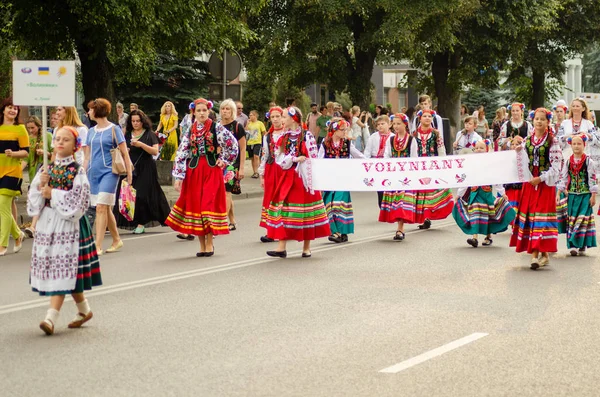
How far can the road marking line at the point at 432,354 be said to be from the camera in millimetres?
7703

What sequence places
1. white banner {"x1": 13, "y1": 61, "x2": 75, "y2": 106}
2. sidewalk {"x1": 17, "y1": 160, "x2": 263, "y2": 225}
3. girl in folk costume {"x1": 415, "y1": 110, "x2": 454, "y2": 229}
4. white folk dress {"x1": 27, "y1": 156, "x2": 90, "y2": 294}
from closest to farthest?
white folk dress {"x1": 27, "y1": 156, "x2": 90, "y2": 294}, white banner {"x1": 13, "y1": 61, "x2": 75, "y2": 106}, girl in folk costume {"x1": 415, "y1": 110, "x2": 454, "y2": 229}, sidewalk {"x1": 17, "y1": 160, "x2": 263, "y2": 225}

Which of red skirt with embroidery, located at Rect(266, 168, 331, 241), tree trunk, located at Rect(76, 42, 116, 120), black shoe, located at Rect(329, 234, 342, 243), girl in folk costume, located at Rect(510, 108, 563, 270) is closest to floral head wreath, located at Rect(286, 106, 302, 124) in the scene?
red skirt with embroidery, located at Rect(266, 168, 331, 241)

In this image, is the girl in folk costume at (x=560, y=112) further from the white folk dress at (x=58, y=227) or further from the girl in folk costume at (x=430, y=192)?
the white folk dress at (x=58, y=227)

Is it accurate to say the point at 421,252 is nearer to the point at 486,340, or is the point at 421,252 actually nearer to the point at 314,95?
the point at 486,340

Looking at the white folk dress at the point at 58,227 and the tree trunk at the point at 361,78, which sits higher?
the tree trunk at the point at 361,78

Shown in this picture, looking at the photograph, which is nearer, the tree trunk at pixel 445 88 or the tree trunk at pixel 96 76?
the tree trunk at pixel 96 76

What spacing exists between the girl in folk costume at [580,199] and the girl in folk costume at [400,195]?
2686 millimetres

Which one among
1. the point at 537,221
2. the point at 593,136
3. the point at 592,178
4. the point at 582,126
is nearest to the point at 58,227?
the point at 537,221

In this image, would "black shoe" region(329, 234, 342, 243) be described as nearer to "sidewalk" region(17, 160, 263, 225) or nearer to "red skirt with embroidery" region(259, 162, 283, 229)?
"red skirt with embroidery" region(259, 162, 283, 229)

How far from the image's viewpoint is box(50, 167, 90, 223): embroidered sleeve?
8.96 m

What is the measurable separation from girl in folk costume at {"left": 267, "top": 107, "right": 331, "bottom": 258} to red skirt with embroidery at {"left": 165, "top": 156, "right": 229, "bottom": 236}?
625 mm

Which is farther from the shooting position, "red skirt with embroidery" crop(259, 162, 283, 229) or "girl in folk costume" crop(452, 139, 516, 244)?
"girl in folk costume" crop(452, 139, 516, 244)

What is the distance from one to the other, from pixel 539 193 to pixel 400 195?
3.53m

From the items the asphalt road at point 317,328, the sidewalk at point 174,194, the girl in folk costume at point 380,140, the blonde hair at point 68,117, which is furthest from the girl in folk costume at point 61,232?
the sidewalk at point 174,194
